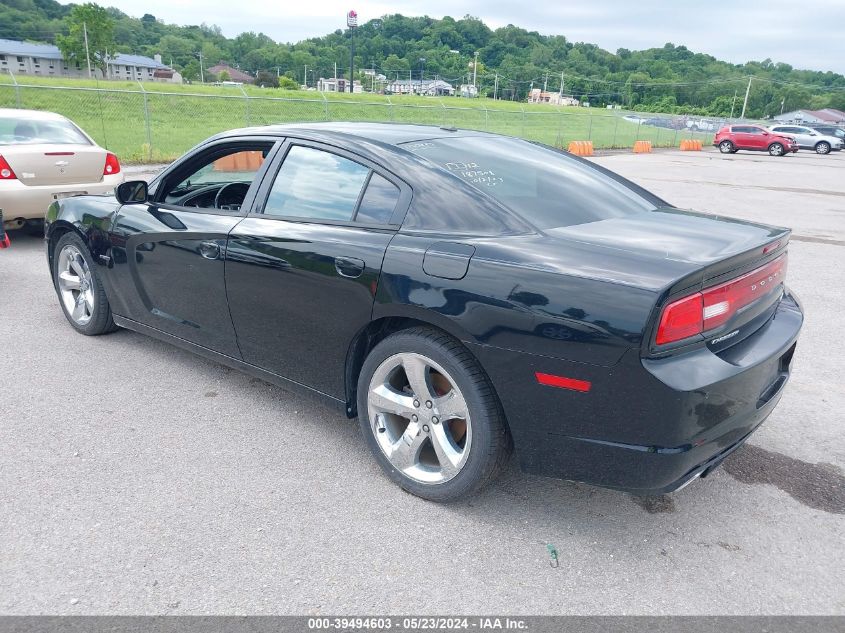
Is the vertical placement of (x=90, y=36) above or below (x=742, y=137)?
above

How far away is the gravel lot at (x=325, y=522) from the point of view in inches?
94.0

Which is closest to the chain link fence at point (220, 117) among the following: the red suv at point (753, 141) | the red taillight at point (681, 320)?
the red suv at point (753, 141)

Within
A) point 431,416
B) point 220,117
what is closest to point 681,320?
point 431,416

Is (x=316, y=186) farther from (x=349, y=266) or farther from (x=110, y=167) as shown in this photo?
(x=110, y=167)

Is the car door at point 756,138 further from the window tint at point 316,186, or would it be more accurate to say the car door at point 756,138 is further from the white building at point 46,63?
the white building at point 46,63

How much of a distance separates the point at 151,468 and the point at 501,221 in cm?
196

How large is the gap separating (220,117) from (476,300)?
101 ft

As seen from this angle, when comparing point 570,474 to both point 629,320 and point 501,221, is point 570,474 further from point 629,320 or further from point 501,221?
point 501,221

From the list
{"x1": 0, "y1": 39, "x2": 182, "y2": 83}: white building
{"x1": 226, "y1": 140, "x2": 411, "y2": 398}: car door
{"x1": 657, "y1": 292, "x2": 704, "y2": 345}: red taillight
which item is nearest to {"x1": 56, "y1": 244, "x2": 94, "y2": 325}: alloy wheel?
{"x1": 226, "y1": 140, "x2": 411, "y2": 398}: car door

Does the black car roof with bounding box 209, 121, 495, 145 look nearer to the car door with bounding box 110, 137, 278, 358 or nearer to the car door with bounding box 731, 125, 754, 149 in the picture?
the car door with bounding box 110, 137, 278, 358

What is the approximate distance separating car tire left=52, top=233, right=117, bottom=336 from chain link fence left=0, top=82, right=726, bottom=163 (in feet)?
42.3

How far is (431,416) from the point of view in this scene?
9.41 feet

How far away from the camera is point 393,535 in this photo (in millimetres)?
2734

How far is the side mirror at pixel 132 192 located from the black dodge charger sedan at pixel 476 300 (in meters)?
0.14
